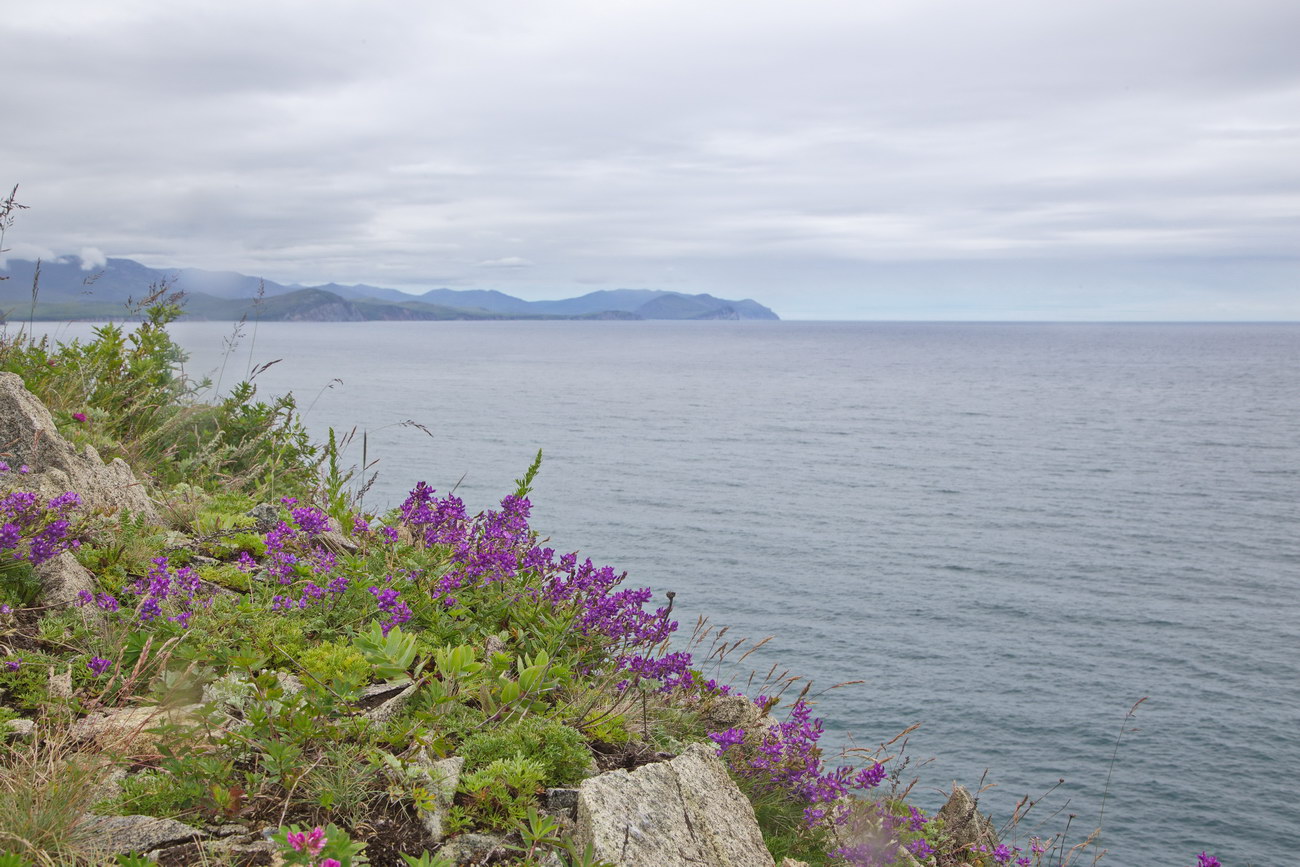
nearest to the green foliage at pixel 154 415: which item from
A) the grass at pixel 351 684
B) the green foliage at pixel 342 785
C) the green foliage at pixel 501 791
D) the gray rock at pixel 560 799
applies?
the grass at pixel 351 684

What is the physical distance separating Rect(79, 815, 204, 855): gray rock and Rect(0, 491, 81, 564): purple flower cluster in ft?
5.85

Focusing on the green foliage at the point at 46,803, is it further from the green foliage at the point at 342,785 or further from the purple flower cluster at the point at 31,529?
the purple flower cluster at the point at 31,529

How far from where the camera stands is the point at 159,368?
9.95 meters

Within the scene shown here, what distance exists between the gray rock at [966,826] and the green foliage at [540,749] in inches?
193

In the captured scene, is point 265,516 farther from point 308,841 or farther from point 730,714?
point 308,841

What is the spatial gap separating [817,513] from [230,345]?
3152 centimetres

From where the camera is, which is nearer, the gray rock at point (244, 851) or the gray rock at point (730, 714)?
the gray rock at point (244, 851)

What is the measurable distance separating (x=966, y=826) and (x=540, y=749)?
235 inches

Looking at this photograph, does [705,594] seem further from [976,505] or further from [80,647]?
[80,647]

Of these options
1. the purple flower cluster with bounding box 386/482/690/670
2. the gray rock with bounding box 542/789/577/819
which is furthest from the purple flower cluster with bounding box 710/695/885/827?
the gray rock with bounding box 542/789/577/819

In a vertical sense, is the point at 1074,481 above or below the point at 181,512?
below

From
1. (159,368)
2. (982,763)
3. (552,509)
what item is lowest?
(982,763)

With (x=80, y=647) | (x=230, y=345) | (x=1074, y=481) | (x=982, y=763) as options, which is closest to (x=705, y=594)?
(x=982, y=763)

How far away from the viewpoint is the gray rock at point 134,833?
3.09 m
